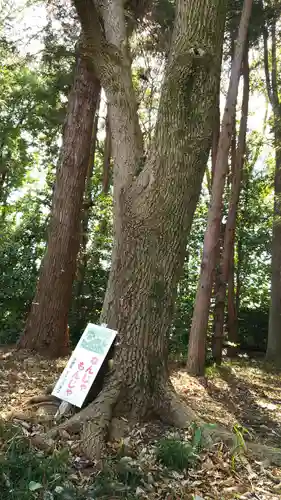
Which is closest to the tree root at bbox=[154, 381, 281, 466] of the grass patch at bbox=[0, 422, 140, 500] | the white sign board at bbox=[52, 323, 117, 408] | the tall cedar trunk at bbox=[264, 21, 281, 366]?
the white sign board at bbox=[52, 323, 117, 408]

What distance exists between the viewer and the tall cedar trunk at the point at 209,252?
8.12m

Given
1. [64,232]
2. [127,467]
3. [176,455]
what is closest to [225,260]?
[64,232]

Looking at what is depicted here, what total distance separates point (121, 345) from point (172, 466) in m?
1.04

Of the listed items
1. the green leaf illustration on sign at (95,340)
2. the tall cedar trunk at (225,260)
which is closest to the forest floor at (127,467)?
the green leaf illustration on sign at (95,340)

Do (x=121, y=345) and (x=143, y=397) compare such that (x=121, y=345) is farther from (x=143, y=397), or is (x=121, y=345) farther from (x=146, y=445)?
(x=146, y=445)

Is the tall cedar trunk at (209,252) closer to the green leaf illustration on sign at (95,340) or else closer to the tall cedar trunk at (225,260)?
the tall cedar trunk at (225,260)

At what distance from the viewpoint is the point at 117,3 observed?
201 inches

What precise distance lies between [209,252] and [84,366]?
14.9ft

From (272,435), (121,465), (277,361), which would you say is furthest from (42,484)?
(277,361)

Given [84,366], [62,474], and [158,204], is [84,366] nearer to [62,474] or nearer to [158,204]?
[62,474]

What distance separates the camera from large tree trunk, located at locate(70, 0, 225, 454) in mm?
4055

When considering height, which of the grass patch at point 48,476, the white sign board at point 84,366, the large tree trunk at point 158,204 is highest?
the large tree trunk at point 158,204

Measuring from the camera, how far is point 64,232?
24.4ft

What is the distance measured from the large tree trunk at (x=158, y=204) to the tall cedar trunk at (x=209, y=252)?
3.79 metres
